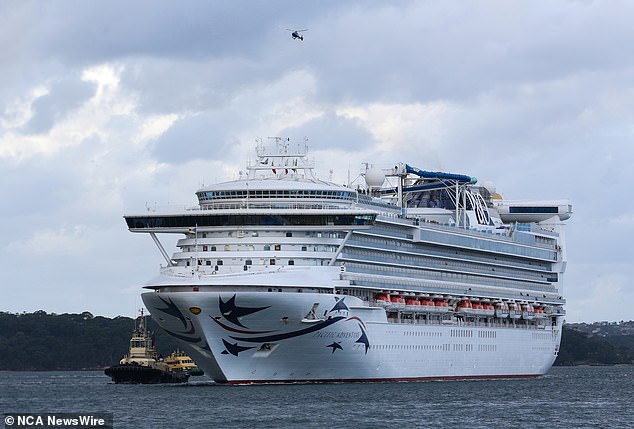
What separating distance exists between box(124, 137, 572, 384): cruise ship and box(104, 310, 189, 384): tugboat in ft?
65.7

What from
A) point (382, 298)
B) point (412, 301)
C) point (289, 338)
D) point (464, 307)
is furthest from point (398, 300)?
point (289, 338)

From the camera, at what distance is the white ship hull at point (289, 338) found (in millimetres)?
76812

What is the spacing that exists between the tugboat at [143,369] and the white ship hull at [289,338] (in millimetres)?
20587

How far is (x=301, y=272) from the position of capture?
78938 millimetres

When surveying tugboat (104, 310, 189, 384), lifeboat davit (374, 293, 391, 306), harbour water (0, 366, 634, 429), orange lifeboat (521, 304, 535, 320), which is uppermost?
orange lifeboat (521, 304, 535, 320)

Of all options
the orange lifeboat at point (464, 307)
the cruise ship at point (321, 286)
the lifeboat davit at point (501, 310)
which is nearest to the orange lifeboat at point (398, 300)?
the cruise ship at point (321, 286)

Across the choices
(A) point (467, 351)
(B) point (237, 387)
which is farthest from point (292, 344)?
(A) point (467, 351)

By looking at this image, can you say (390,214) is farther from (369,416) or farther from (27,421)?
(27,421)

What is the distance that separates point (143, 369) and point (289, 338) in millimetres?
26229

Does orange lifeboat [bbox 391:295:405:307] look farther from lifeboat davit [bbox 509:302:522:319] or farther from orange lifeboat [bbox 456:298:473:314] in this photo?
lifeboat davit [bbox 509:302:522:319]

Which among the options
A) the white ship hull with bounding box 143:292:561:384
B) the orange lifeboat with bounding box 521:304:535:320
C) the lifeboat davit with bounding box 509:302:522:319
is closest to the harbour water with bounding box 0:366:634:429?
the white ship hull with bounding box 143:292:561:384

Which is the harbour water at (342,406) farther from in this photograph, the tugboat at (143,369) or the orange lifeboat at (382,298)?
the tugboat at (143,369)

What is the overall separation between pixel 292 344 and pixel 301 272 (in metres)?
3.85

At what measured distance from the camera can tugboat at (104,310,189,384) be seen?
102 meters
